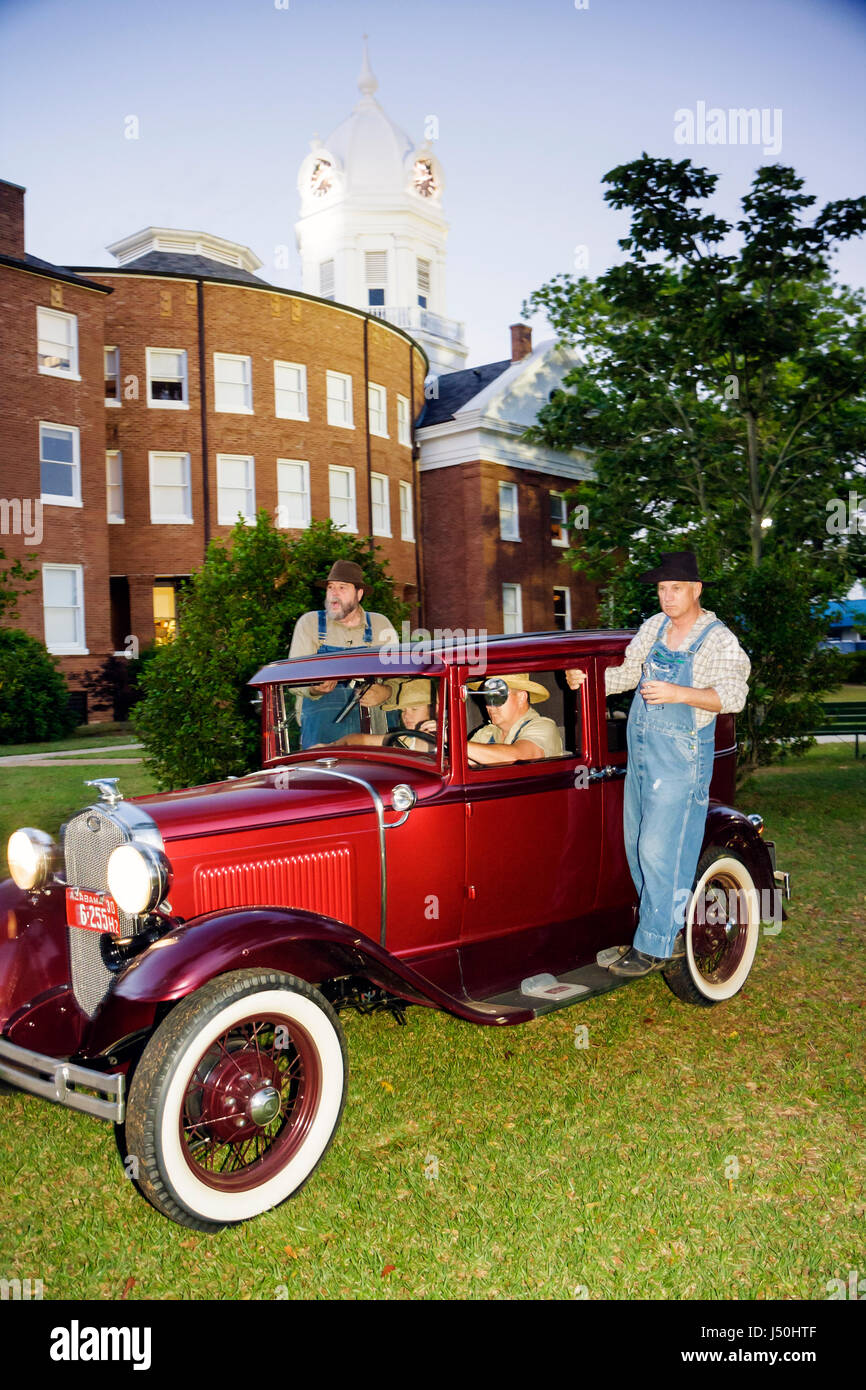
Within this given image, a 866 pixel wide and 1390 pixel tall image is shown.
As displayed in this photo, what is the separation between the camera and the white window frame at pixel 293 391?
26.2 m

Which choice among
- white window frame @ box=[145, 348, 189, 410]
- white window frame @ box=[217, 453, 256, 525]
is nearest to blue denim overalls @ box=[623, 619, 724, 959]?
white window frame @ box=[217, 453, 256, 525]

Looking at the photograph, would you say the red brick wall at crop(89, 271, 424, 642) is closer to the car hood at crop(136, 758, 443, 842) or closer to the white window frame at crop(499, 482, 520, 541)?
the white window frame at crop(499, 482, 520, 541)

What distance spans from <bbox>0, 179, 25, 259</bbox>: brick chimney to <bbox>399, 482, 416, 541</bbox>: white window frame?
39.9ft

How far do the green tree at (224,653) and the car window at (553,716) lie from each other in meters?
3.89

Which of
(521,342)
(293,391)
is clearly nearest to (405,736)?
(293,391)

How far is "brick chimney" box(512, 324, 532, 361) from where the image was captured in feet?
106

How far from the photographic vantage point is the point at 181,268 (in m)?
25.6

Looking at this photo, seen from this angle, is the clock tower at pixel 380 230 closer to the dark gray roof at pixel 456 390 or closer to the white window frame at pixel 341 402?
the dark gray roof at pixel 456 390

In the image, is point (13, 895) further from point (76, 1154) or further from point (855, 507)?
point (855, 507)

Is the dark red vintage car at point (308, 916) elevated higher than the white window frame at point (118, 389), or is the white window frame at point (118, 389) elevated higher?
the white window frame at point (118, 389)

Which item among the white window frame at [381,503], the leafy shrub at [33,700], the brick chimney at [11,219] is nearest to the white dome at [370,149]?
the white window frame at [381,503]

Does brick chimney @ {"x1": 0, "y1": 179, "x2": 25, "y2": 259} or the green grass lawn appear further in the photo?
brick chimney @ {"x1": 0, "y1": 179, "x2": 25, "y2": 259}
